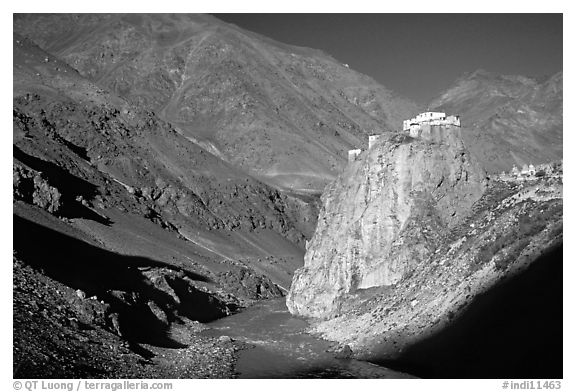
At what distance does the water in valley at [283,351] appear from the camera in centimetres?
4216

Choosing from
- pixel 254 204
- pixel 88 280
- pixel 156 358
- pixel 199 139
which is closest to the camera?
pixel 156 358

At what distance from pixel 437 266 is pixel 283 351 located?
1322 centimetres

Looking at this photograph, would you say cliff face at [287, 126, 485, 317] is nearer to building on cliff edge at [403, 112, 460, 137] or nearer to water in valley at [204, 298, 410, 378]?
building on cliff edge at [403, 112, 460, 137]

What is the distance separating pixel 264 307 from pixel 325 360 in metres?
33.6

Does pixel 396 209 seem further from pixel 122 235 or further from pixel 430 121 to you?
pixel 122 235

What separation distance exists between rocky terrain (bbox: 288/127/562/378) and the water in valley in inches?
65.3

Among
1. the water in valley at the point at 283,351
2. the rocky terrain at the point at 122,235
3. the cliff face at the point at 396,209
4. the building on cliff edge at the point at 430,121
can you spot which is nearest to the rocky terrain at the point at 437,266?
the cliff face at the point at 396,209

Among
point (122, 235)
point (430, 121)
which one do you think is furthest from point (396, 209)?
point (122, 235)

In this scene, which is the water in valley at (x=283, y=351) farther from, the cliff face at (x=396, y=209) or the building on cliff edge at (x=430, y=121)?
the building on cliff edge at (x=430, y=121)

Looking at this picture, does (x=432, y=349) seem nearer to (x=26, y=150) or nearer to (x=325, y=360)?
(x=325, y=360)

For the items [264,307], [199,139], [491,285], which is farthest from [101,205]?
[199,139]

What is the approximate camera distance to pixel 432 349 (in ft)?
128

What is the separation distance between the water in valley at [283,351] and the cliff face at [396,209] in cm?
499

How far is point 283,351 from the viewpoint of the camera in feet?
169
